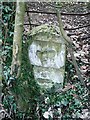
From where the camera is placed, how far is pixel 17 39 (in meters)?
2.66

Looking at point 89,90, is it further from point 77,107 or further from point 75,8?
point 75,8

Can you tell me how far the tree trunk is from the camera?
261 cm

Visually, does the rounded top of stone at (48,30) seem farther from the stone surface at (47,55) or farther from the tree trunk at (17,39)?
the tree trunk at (17,39)

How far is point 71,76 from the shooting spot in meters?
3.61

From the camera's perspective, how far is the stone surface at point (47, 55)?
3.12 meters

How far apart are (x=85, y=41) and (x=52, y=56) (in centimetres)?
159

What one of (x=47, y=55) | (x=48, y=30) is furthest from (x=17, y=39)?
(x=47, y=55)

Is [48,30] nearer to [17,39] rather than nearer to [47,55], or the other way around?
[47,55]

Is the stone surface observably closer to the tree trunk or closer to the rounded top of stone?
the rounded top of stone

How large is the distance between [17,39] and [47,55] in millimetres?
662

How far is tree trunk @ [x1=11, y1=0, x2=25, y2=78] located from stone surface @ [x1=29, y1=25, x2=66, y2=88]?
0.48 metres

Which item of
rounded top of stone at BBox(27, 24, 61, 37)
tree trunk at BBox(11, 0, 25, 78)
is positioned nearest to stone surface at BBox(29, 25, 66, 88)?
rounded top of stone at BBox(27, 24, 61, 37)

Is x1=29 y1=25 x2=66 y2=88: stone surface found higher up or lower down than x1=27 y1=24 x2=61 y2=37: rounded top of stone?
lower down

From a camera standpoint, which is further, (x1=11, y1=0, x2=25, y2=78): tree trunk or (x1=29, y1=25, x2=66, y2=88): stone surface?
(x1=29, y1=25, x2=66, y2=88): stone surface
